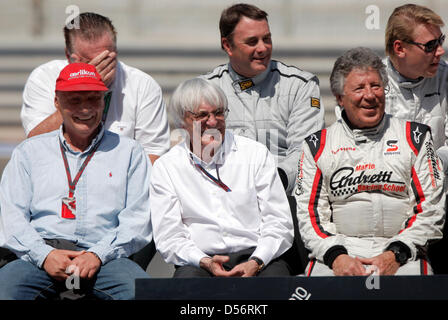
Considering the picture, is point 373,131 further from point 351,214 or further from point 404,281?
point 404,281

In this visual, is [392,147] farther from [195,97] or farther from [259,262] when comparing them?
[195,97]

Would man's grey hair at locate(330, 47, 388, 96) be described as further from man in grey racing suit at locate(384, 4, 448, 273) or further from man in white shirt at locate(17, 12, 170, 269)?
man in white shirt at locate(17, 12, 170, 269)

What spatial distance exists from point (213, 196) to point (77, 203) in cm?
55

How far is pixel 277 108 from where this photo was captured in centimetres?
389

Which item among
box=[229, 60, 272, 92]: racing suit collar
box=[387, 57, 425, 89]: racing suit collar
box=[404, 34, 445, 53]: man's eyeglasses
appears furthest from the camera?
box=[229, 60, 272, 92]: racing suit collar

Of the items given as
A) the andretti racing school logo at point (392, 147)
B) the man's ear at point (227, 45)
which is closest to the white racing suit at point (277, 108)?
the man's ear at point (227, 45)

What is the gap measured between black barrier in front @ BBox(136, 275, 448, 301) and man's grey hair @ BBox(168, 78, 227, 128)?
2.77ft

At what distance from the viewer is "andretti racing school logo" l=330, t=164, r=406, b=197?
3.14 meters

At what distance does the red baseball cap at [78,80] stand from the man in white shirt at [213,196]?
1.07 feet

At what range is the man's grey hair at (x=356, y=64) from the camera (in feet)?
10.6

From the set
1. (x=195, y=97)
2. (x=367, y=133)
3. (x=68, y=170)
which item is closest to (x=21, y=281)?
(x=68, y=170)

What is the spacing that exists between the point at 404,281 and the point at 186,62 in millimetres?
4139

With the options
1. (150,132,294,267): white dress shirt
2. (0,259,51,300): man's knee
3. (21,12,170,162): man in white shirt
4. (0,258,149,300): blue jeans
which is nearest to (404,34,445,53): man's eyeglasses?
(150,132,294,267): white dress shirt

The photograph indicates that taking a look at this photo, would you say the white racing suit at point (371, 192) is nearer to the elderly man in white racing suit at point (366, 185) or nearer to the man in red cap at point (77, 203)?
the elderly man in white racing suit at point (366, 185)
